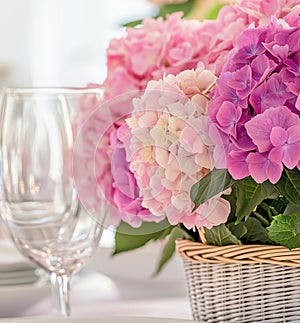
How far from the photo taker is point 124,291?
93 cm

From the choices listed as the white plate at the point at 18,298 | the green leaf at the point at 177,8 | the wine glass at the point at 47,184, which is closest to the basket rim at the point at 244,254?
the wine glass at the point at 47,184

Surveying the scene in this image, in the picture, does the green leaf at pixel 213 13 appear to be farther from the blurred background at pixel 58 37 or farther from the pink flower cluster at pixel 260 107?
the blurred background at pixel 58 37

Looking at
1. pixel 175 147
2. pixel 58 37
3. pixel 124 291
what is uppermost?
pixel 175 147

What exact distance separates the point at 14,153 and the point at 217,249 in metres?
0.21

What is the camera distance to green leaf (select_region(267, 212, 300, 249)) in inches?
21.6

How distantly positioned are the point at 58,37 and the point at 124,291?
3073 millimetres

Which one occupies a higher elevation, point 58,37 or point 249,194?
point 249,194

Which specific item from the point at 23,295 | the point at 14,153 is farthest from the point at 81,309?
the point at 14,153

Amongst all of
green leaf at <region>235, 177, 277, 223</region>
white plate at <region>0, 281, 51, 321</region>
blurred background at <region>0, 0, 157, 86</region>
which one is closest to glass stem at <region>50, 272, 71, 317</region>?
white plate at <region>0, 281, 51, 321</region>

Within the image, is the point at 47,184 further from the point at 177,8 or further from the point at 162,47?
the point at 177,8

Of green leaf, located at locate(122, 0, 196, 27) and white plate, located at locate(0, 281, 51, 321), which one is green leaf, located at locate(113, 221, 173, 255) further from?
green leaf, located at locate(122, 0, 196, 27)

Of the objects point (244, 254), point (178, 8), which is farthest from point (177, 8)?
point (244, 254)

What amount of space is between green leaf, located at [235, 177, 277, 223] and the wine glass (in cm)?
16

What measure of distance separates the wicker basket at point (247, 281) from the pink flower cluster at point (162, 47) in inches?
5.9
